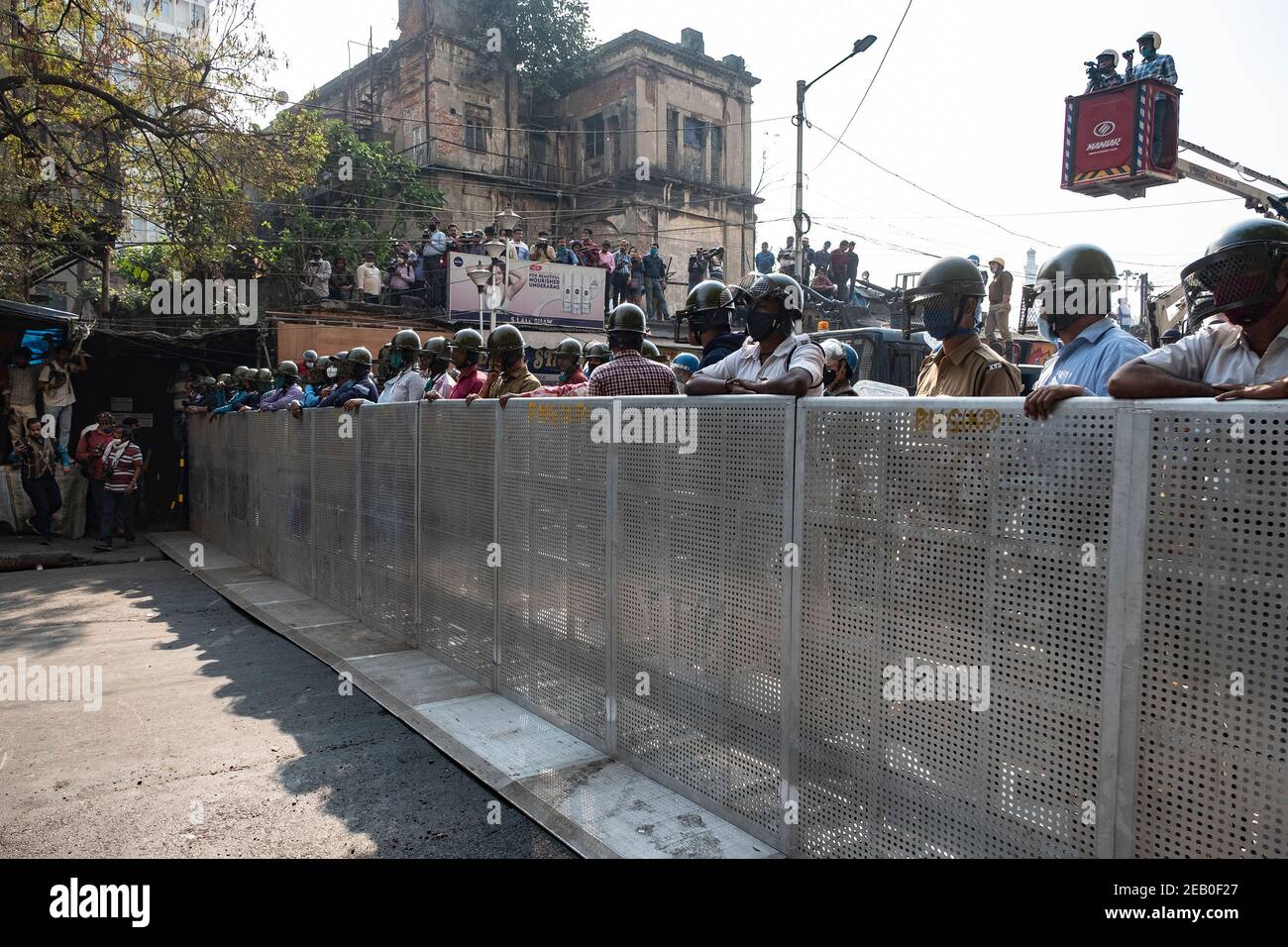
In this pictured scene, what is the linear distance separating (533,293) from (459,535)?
14.7 m

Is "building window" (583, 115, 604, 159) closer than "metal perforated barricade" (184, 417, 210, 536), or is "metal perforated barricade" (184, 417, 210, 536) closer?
"metal perforated barricade" (184, 417, 210, 536)

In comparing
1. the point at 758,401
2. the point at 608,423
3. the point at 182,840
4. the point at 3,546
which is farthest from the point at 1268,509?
the point at 3,546

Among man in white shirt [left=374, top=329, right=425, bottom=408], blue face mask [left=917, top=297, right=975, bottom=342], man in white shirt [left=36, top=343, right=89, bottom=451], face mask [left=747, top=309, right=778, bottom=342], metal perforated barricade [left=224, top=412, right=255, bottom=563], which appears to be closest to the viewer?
blue face mask [left=917, top=297, right=975, bottom=342]

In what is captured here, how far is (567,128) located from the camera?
119 feet

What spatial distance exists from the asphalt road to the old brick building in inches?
1059

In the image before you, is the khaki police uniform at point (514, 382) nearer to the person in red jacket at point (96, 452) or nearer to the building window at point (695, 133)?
the person in red jacket at point (96, 452)

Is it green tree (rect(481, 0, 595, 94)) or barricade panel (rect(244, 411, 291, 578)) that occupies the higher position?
green tree (rect(481, 0, 595, 94))

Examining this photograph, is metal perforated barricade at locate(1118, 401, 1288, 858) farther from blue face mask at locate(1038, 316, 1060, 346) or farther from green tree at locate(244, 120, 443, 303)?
green tree at locate(244, 120, 443, 303)

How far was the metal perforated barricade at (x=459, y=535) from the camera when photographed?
6.38 meters

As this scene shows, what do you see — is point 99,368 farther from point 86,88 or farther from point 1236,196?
point 1236,196

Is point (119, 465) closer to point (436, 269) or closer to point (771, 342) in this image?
point (436, 269)

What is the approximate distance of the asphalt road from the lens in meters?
4.16

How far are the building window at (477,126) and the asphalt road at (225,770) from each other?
2910 cm

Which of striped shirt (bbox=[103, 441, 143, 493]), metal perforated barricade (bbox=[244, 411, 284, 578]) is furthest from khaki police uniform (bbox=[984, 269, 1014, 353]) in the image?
striped shirt (bbox=[103, 441, 143, 493])
